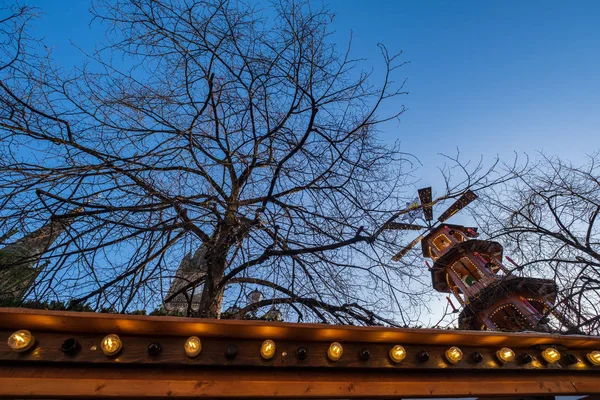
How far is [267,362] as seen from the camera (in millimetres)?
2088

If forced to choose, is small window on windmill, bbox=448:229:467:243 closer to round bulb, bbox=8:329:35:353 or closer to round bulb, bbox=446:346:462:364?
round bulb, bbox=446:346:462:364

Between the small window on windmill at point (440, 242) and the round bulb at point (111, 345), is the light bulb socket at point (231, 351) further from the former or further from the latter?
the small window on windmill at point (440, 242)

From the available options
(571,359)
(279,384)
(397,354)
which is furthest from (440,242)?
(279,384)

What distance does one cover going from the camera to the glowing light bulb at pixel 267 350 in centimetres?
207

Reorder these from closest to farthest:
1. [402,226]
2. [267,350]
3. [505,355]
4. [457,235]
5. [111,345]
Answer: [111,345], [267,350], [505,355], [402,226], [457,235]

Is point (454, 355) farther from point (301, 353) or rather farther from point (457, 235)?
point (457, 235)

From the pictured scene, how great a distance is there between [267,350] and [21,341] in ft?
5.10

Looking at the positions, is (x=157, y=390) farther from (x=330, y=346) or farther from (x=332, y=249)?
(x=332, y=249)

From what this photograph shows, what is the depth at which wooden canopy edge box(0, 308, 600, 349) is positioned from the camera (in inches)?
71.0

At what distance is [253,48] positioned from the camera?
3936 millimetres

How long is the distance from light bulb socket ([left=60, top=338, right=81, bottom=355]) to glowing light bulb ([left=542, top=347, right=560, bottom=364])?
12.8ft

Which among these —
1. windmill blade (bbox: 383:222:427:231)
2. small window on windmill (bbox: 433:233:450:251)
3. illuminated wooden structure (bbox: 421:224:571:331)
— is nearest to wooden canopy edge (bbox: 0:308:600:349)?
windmill blade (bbox: 383:222:427:231)

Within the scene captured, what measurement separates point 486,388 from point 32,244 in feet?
17.2

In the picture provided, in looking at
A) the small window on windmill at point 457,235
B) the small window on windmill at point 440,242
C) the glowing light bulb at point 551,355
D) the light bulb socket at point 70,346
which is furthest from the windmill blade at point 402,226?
the small window on windmill at point 440,242
